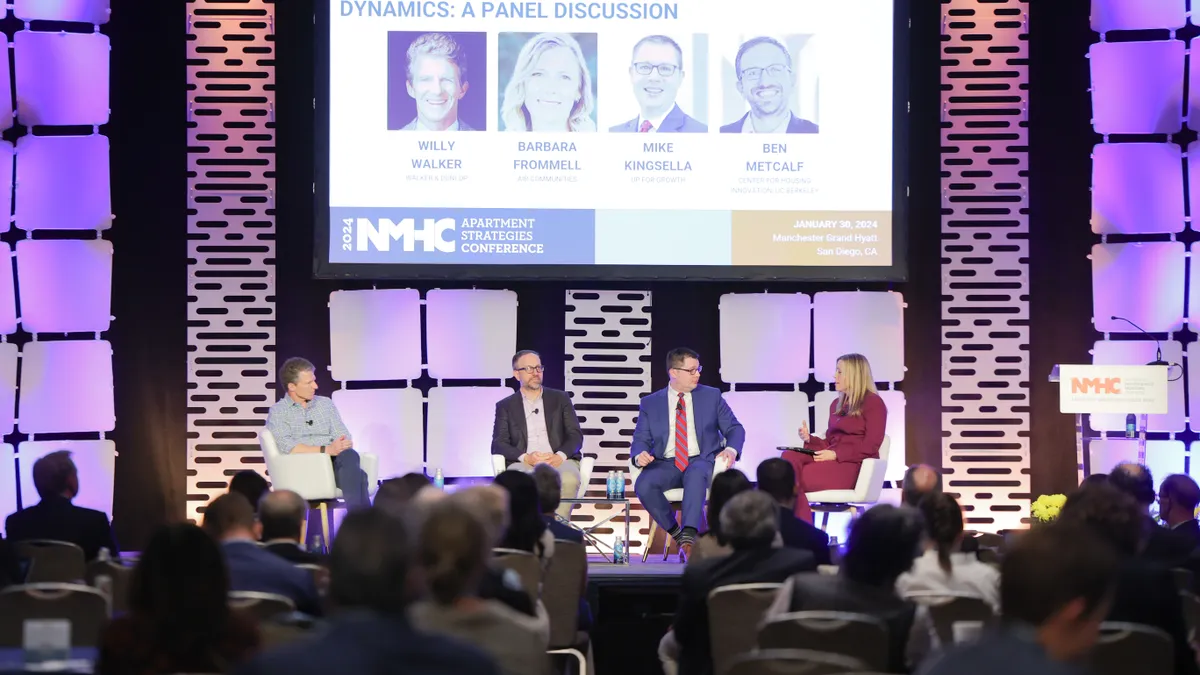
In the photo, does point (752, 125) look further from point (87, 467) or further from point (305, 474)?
point (87, 467)

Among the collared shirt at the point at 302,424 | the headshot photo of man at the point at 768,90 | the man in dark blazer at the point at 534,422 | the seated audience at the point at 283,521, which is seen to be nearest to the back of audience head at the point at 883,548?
the seated audience at the point at 283,521

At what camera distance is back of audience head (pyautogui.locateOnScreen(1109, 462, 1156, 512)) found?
16.1ft

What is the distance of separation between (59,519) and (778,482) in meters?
2.81

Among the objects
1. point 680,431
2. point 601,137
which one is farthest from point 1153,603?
point 601,137

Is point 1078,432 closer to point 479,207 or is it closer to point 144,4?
point 479,207

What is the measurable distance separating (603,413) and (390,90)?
2.43m

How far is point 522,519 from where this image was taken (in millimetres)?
4121

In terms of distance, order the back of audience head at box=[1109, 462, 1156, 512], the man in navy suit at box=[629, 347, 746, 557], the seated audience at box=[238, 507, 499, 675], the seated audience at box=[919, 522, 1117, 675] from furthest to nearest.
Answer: the man in navy suit at box=[629, 347, 746, 557], the back of audience head at box=[1109, 462, 1156, 512], the seated audience at box=[919, 522, 1117, 675], the seated audience at box=[238, 507, 499, 675]

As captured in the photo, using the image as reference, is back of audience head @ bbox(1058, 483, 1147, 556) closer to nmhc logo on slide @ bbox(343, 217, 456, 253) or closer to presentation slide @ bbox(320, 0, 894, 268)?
presentation slide @ bbox(320, 0, 894, 268)

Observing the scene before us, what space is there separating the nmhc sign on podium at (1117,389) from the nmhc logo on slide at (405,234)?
3.81 meters

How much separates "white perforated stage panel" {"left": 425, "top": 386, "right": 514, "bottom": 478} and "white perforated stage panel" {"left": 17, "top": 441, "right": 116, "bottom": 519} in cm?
201

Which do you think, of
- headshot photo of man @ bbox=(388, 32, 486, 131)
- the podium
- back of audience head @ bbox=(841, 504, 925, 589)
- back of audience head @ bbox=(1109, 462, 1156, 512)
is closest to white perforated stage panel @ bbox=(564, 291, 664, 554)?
headshot photo of man @ bbox=(388, 32, 486, 131)

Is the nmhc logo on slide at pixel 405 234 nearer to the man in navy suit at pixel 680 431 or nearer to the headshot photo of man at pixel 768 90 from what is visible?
the man in navy suit at pixel 680 431

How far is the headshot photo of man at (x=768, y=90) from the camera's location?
796 cm
